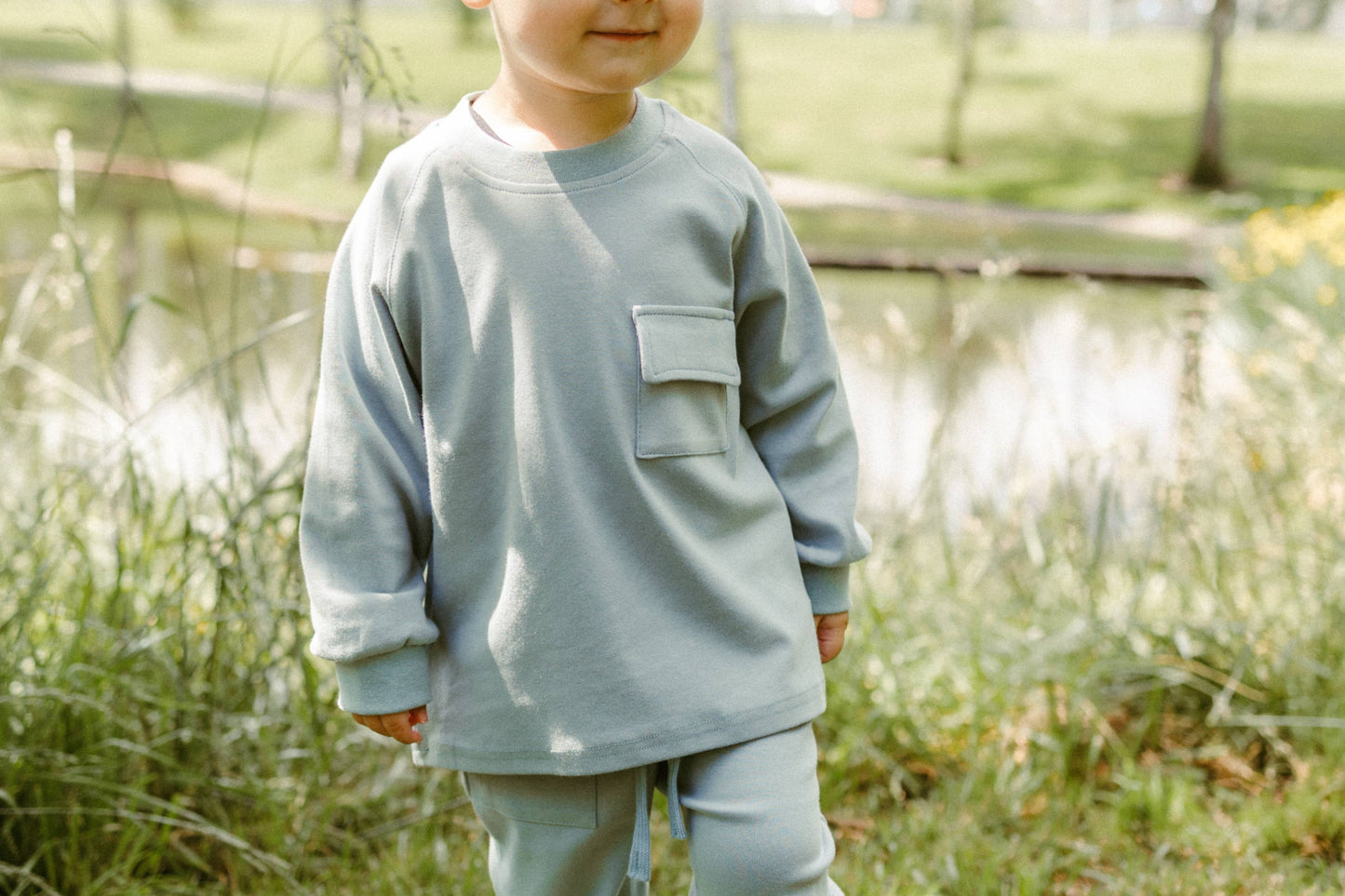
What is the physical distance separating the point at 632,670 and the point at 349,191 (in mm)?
16157

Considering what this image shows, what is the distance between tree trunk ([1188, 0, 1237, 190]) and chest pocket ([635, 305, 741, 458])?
1657cm

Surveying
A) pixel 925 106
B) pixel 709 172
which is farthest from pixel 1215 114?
pixel 709 172

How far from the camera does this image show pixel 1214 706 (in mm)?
2326

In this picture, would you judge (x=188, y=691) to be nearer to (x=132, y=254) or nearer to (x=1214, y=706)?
(x=1214, y=706)

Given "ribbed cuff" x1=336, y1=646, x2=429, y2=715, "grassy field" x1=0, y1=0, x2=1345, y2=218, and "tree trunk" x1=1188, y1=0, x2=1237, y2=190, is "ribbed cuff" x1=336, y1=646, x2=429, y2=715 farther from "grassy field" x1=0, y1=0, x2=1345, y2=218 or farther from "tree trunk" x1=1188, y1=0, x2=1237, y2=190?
"tree trunk" x1=1188, y1=0, x2=1237, y2=190

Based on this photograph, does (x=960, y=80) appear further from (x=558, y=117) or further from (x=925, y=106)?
(x=558, y=117)

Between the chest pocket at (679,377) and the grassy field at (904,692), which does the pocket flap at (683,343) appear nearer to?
the chest pocket at (679,377)

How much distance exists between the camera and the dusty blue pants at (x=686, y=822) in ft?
4.36

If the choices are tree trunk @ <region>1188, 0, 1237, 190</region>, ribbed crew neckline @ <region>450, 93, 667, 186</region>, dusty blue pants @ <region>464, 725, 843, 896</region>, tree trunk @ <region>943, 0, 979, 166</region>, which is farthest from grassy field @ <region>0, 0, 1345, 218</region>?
dusty blue pants @ <region>464, 725, 843, 896</region>

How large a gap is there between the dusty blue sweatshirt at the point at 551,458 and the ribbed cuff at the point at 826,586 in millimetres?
125

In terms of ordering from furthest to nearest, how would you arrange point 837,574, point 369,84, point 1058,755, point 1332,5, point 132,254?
point 1332,5
point 132,254
point 1058,755
point 369,84
point 837,574

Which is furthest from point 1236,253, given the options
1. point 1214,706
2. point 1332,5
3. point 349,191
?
point 1332,5

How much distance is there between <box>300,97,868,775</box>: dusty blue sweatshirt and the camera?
1317 mm

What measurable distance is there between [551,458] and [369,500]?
0.65 ft
